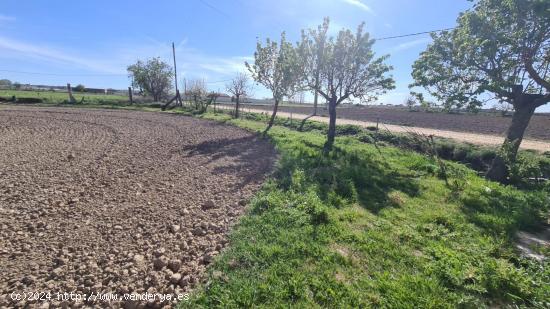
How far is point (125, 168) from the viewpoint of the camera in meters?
7.15

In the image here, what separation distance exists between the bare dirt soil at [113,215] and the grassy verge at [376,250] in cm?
55

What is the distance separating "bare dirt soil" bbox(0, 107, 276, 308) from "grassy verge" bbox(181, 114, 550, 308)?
1.79 ft

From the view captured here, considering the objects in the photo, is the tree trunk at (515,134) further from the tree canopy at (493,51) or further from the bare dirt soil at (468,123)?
the bare dirt soil at (468,123)

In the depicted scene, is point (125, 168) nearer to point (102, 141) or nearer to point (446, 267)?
point (102, 141)

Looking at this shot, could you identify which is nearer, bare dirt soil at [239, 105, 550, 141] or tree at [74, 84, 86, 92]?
bare dirt soil at [239, 105, 550, 141]

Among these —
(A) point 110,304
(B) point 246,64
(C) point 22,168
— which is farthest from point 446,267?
(B) point 246,64

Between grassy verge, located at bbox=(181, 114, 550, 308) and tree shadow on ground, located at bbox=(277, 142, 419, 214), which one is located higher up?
tree shadow on ground, located at bbox=(277, 142, 419, 214)

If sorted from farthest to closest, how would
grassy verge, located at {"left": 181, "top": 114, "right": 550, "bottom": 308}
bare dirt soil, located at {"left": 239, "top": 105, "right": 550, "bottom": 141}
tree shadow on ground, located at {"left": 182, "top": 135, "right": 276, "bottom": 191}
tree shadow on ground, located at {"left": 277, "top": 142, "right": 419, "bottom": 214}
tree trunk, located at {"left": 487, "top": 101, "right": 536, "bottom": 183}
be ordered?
bare dirt soil, located at {"left": 239, "top": 105, "right": 550, "bottom": 141} → tree trunk, located at {"left": 487, "top": 101, "right": 536, "bottom": 183} → tree shadow on ground, located at {"left": 182, "top": 135, "right": 276, "bottom": 191} → tree shadow on ground, located at {"left": 277, "top": 142, "right": 419, "bottom": 214} → grassy verge, located at {"left": 181, "top": 114, "right": 550, "bottom": 308}

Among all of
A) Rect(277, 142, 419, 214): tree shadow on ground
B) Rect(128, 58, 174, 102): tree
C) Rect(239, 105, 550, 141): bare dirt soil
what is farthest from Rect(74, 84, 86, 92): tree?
Rect(277, 142, 419, 214): tree shadow on ground

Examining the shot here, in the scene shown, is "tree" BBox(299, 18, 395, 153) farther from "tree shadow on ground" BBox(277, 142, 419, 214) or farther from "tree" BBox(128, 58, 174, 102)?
"tree" BBox(128, 58, 174, 102)

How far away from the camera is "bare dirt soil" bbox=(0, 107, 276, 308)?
308 cm

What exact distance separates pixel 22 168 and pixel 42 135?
5.75m

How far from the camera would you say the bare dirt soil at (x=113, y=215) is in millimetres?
3078

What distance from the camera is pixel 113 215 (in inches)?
178
